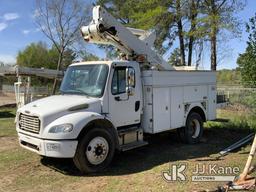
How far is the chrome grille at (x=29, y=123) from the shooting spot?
284 inches

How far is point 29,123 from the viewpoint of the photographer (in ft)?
24.5

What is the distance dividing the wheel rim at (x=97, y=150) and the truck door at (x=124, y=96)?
0.74 m

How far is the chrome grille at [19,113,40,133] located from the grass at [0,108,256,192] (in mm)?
960

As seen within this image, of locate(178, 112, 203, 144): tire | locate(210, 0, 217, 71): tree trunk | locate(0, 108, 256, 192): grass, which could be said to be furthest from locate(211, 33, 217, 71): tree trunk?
locate(178, 112, 203, 144): tire

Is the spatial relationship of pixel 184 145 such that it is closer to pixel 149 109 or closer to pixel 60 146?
pixel 149 109

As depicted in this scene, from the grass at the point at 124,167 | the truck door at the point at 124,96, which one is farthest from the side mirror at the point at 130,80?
the grass at the point at 124,167

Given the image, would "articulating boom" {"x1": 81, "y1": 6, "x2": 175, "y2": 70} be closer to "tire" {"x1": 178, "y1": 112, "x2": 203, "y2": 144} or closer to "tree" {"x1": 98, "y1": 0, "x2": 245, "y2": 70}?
"tire" {"x1": 178, "y1": 112, "x2": 203, "y2": 144}

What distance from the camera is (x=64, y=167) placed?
7.94 metres

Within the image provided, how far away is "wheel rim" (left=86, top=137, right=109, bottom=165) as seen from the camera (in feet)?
24.3

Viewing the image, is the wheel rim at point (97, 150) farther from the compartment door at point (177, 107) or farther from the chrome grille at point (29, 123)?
the compartment door at point (177, 107)

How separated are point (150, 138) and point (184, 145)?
49.0 inches

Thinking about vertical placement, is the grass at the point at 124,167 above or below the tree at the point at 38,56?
below

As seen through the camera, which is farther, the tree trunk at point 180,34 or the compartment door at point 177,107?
the tree trunk at point 180,34

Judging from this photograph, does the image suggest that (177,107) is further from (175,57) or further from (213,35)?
(175,57)
